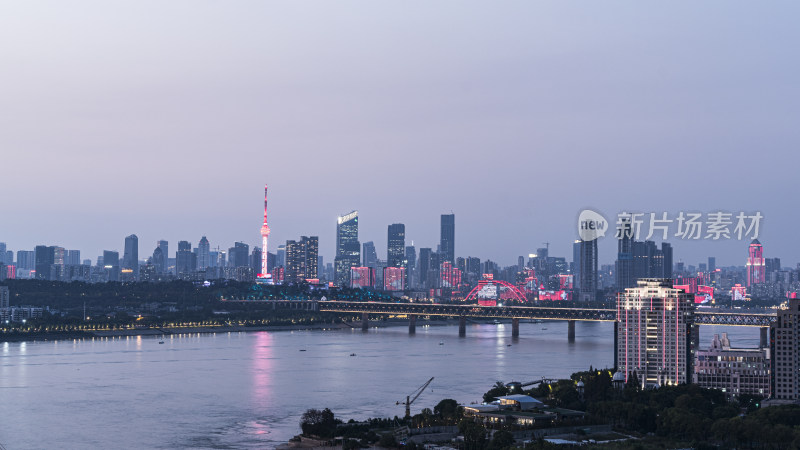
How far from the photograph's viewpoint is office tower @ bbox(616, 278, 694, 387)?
49.4 m

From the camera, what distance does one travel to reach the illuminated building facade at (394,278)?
610ft

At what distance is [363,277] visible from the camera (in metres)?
185

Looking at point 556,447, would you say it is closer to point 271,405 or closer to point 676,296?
point 271,405

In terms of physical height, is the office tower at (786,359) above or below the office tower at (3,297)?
below

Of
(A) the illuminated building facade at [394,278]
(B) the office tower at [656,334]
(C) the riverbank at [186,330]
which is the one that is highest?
(A) the illuminated building facade at [394,278]

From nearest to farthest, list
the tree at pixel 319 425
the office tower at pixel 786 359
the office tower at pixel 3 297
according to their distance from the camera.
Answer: the tree at pixel 319 425 < the office tower at pixel 786 359 < the office tower at pixel 3 297

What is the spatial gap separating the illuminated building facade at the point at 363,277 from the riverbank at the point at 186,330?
2820 inches

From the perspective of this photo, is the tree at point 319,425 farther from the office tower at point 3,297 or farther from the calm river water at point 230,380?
the office tower at point 3,297

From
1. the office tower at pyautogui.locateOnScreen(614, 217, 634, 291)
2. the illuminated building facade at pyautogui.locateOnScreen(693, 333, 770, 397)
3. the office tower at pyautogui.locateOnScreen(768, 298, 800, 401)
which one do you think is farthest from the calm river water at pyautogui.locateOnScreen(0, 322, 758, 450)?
the office tower at pyautogui.locateOnScreen(614, 217, 634, 291)

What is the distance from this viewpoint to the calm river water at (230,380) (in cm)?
3675

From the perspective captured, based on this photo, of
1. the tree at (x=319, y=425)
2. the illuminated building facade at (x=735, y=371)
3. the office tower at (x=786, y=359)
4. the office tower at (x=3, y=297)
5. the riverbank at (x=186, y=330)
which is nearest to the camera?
the tree at (x=319, y=425)

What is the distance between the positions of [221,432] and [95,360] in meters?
27.3

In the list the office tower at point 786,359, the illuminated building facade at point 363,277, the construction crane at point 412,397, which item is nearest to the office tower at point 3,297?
the construction crane at point 412,397

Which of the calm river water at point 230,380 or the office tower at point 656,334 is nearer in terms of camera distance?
the calm river water at point 230,380
